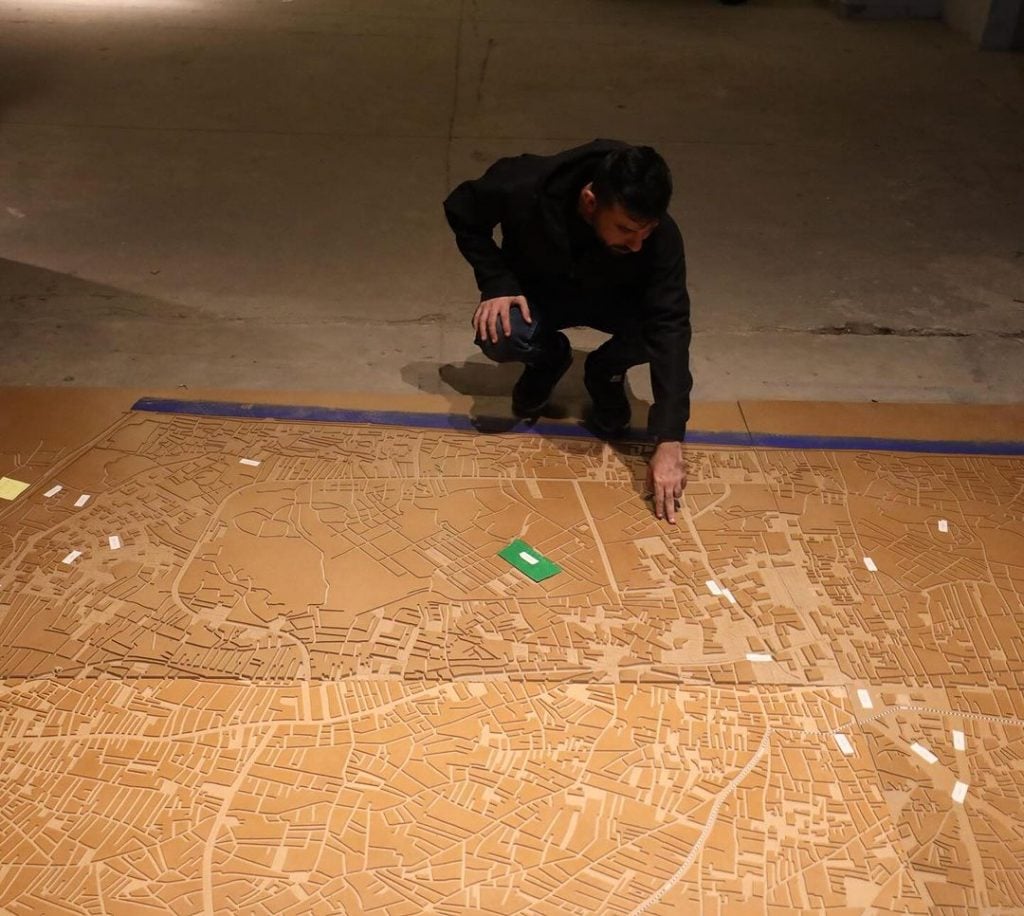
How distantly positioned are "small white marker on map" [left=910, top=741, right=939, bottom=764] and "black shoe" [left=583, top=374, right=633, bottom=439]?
3.85ft

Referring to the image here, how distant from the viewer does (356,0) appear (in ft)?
21.9

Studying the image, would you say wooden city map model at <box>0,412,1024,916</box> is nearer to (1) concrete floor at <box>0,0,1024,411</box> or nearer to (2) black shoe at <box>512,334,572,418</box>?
(2) black shoe at <box>512,334,572,418</box>

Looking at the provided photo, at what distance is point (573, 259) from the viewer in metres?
2.53

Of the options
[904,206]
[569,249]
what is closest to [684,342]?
[569,249]

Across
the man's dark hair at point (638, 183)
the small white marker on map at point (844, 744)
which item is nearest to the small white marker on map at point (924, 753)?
the small white marker on map at point (844, 744)

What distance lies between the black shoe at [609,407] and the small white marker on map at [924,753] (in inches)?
46.2

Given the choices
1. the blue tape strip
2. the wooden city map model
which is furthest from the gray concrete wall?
the wooden city map model

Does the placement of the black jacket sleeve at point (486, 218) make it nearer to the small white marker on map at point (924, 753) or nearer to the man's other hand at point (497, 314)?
the man's other hand at point (497, 314)

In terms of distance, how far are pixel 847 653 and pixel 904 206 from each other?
2711mm

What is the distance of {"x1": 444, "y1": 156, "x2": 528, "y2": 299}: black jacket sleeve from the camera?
2.54m

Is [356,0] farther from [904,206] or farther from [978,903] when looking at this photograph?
[978,903]

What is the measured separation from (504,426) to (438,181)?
1.87 metres

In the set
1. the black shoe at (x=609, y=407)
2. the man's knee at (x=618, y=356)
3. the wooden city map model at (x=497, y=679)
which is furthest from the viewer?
the black shoe at (x=609, y=407)

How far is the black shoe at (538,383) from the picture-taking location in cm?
288
